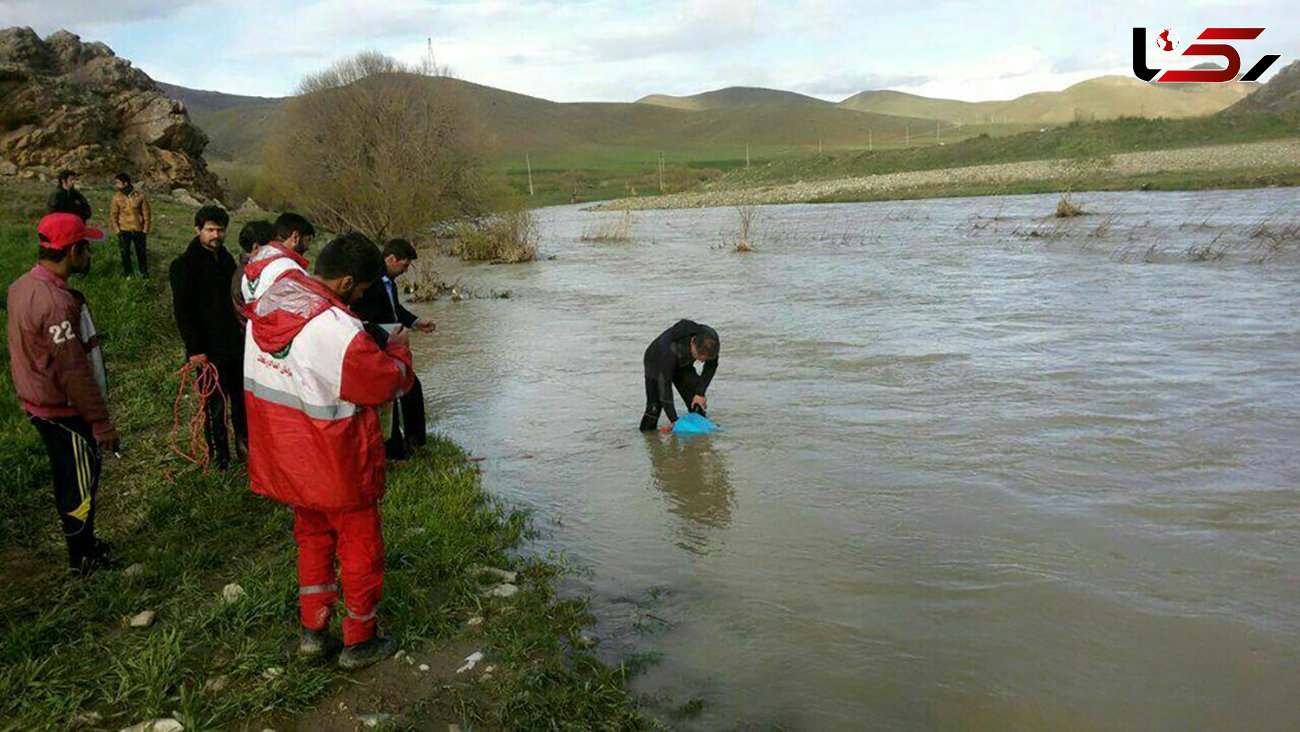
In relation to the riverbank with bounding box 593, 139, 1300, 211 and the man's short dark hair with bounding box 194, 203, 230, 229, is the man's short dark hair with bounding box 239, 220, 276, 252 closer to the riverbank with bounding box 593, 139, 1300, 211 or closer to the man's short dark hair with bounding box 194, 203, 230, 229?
the man's short dark hair with bounding box 194, 203, 230, 229

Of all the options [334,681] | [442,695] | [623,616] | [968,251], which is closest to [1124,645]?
[623,616]

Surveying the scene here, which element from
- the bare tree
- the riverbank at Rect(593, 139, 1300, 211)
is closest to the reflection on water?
the bare tree

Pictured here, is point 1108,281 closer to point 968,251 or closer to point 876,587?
point 968,251

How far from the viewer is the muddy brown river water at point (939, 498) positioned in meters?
3.92

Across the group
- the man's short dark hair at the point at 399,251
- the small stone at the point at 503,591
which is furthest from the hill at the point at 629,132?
the small stone at the point at 503,591

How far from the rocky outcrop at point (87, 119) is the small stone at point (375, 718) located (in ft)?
89.2

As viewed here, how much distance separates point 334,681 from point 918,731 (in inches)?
95.5

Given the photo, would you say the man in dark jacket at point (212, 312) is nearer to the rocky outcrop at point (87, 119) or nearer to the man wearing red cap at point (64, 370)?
the man wearing red cap at point (64, 370)

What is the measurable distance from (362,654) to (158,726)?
764 mm

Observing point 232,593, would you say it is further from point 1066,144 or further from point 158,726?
point 1066,144

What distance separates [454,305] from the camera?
1767 cm

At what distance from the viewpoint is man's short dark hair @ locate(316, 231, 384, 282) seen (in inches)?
135

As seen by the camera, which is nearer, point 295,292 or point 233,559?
point 295,292

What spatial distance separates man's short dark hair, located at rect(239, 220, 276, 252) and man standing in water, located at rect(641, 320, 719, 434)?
3.04 m
